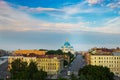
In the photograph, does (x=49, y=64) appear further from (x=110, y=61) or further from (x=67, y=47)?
(x=67, y=47)

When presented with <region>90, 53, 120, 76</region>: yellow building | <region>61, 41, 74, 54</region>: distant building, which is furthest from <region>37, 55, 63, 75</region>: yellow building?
Result: <region>61, 41, 74, 54</region>: distant building

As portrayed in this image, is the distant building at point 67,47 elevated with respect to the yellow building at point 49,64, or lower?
elevated

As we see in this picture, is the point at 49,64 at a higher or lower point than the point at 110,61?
lower

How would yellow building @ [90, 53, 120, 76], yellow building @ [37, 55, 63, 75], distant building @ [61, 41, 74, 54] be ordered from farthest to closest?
1. distant building @ [61, 41, 74, 54]
2. yellow building @ [37, 55, 63, 75]
3. yellow building @ [90, 53, 120, 76]

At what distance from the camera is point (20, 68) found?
6238cm

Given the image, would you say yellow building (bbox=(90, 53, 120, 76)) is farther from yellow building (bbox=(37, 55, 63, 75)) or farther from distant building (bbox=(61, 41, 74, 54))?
distant building (bbox=(61, 41, 74, 54))

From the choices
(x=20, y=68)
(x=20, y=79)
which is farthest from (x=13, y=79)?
(x=20, y=68)

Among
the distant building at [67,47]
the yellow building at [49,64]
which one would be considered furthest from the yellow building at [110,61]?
the distant building at [67,47]

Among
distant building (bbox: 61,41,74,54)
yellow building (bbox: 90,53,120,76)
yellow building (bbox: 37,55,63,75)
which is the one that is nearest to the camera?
yellow building (bbox: 90,53,120,76)

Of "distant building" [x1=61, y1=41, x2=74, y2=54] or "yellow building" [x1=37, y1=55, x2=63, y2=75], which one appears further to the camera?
"distant building" [x1=61, y1=41, x2=74, y2=54]

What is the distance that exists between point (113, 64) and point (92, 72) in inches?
1261

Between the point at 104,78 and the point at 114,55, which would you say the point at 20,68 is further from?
the point at 114,55

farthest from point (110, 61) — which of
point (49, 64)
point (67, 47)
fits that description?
point (67, 47)

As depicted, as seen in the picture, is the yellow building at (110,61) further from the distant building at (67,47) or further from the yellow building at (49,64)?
the distant building at (67,47)
